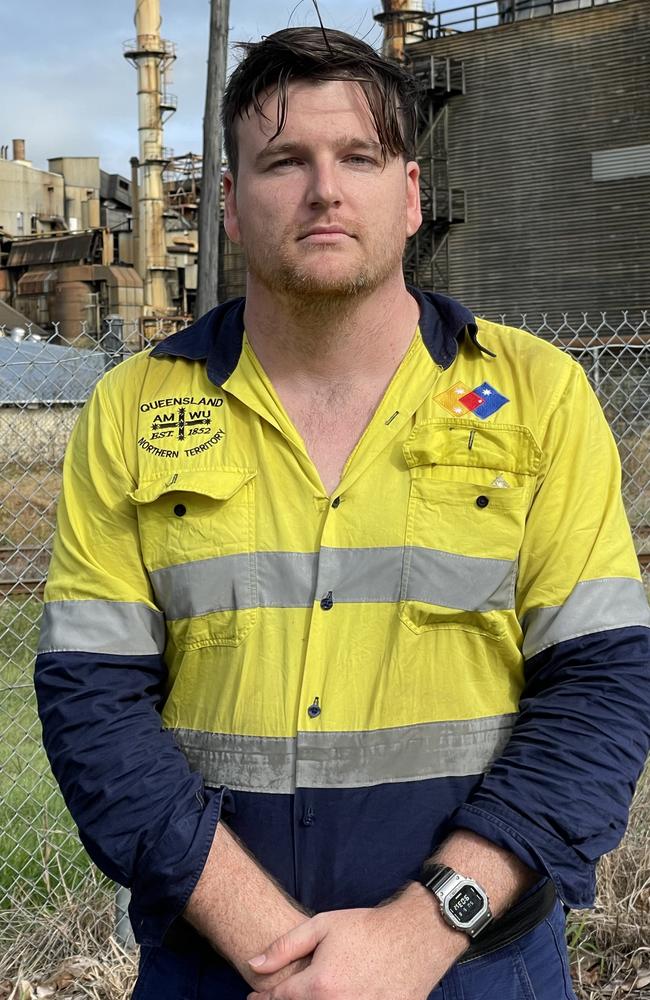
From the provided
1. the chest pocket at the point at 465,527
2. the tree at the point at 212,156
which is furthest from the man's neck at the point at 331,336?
the tree at the point at 212,156

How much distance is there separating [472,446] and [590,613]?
1.31ft

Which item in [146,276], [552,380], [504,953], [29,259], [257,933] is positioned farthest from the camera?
[29,259]

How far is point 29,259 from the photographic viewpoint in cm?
4006

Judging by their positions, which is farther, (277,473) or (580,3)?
(580,3)

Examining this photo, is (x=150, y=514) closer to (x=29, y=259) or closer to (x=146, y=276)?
(x=146, y=276)

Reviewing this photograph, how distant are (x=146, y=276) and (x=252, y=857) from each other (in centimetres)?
3481

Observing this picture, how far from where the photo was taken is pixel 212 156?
19.1ft

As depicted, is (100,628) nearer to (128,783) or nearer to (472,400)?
(128,783)

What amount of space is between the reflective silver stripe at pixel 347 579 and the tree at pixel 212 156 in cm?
390

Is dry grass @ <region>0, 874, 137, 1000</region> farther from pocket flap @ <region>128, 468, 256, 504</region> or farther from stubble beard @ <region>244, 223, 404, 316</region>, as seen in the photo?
stubble beard @ <region>244, 223, 404, 316</region>

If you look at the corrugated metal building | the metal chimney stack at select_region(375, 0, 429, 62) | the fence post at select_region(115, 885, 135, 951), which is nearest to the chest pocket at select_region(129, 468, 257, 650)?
the fence post at select_region(115, 885, 135, 951)

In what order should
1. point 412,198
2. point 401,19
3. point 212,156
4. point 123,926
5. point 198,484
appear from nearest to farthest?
point 198,484
point 412,198
point 123,926
point 212,156
point 401,19

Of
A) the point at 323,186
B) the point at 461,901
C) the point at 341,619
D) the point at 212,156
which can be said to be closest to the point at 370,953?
the point at 461,901

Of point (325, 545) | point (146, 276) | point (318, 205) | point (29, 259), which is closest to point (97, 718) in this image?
point (325, 545)
